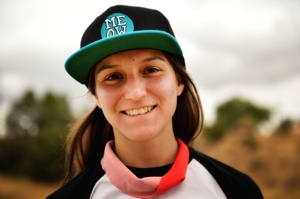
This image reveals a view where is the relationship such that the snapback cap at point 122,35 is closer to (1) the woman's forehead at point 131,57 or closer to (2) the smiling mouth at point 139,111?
(1) the woman's forehead at point 131,57

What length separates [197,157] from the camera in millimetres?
2668

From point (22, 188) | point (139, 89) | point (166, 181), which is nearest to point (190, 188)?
point (166, 181)

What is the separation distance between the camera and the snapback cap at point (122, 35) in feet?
7.45

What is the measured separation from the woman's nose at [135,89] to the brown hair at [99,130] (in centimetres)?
69

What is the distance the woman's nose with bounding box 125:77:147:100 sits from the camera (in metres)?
2.24

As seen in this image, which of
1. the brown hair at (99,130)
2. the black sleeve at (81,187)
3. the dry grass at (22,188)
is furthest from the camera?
the dry grass at (22,188)

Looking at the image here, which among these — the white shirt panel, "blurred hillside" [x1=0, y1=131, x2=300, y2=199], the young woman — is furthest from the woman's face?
"blurred hillside" [x1=0, y1=131, x2=300, y2=199]

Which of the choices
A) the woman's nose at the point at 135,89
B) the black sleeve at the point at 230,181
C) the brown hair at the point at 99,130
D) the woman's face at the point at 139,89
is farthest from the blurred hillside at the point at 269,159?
the woman's nose at the point at 135,89

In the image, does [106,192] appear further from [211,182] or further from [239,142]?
[239,142]

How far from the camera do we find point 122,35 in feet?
7.31

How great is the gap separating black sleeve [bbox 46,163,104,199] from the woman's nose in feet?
2.30

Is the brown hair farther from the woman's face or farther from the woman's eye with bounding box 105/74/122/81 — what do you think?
the woman's eye with bounding box 105/74/122/81

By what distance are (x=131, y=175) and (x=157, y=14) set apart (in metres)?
1.17

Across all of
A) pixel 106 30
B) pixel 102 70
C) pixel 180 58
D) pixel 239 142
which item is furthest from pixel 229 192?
pixel 239 142
